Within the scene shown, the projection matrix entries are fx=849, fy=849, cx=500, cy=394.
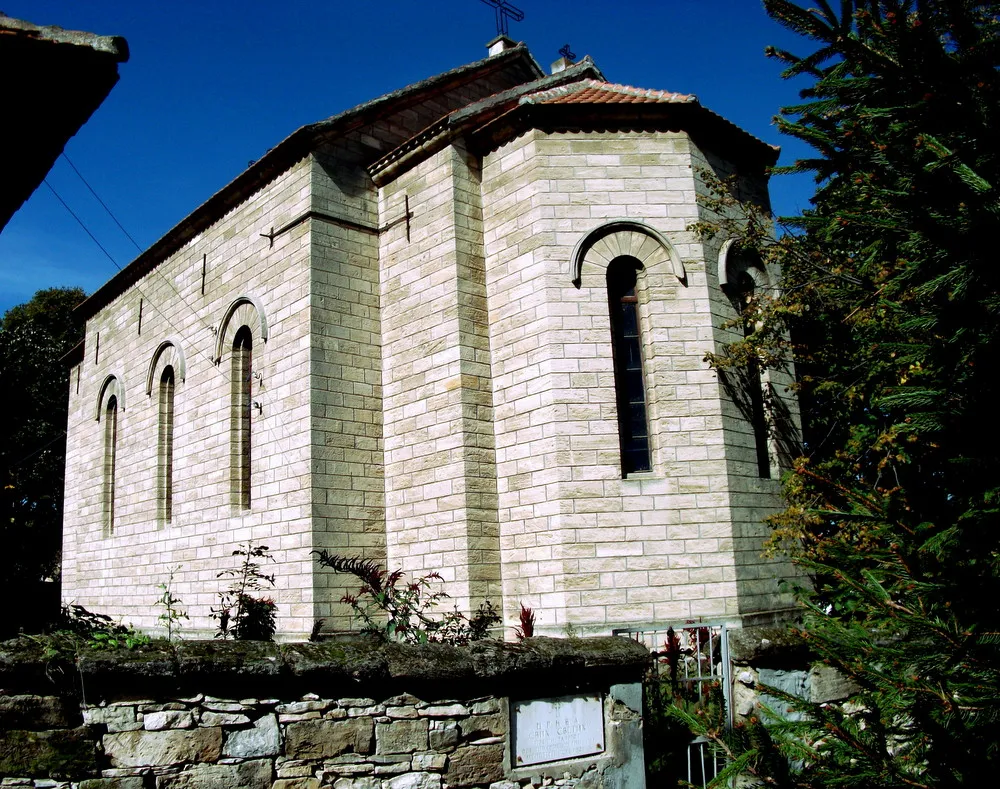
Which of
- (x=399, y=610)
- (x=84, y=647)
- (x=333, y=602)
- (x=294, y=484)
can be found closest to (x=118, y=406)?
(x=294, y=484)

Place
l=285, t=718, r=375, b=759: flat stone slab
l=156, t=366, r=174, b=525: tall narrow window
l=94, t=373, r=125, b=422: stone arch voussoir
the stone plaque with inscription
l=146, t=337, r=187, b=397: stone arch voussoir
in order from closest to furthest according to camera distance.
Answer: l=285, t=718, r=375, b=759: flat stone slab < the stone plaque with inscription < l=146, t=337, r=187, b=397: stone arch voussoir < l=156, t=366, r=174, b=525: tall narrow window < l=94, t=373, r=125, b=422: stone arch voussoir

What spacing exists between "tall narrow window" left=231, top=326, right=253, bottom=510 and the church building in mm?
36

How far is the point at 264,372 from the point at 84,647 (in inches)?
337

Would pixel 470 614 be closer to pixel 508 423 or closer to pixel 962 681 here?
pixel 508 423

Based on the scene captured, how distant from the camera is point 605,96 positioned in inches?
460

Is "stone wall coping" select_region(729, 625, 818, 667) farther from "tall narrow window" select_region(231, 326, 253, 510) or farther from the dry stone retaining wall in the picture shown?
"tall narrow window" select_region(231, 326, 253, 510)

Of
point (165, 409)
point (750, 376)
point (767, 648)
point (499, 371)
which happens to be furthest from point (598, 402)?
point (165, 409)

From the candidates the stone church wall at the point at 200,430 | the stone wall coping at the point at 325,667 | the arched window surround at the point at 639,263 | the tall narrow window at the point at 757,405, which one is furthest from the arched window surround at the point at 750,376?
the stone wall coping at the point at 325,667

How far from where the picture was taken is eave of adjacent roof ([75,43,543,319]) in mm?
12539

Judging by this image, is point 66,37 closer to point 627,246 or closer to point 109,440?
point 627,246

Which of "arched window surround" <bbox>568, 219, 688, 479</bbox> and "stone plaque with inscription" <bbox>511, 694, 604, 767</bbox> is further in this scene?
"arched window surround" <bbox>568, 219, 688, 479</bbox>

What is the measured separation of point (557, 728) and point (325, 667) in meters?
1.67

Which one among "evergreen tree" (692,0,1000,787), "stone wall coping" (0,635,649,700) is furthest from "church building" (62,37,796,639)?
"evergreen tree" (692,0,1000,787)

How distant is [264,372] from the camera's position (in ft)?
42.1
